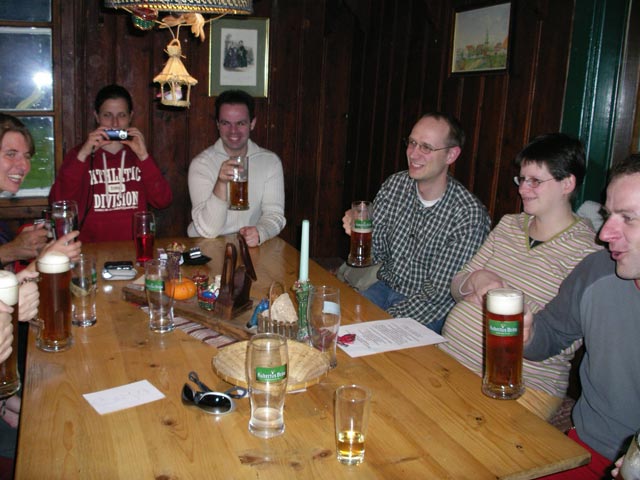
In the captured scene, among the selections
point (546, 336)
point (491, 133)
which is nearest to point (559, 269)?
point (546, 336)

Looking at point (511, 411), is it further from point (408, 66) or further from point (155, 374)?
point (408, 66)

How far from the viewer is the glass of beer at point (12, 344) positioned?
1395 mm

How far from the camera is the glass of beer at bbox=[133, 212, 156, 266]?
8.09 ft

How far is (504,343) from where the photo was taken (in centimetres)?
143

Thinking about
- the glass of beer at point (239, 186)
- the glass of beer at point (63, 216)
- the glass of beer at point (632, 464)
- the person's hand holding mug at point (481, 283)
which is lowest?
the person's hand holding mug at point (481, 283)

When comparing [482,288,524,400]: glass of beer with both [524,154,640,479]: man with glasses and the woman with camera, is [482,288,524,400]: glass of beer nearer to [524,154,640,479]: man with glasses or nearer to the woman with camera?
[524,154,640,479]: man with glasses

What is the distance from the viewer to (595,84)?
2570 mm

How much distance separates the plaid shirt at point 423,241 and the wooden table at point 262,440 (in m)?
0.91

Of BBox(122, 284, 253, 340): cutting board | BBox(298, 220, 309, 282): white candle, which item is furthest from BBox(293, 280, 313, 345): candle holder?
BBox(122, 284, 253, 340): cutting board

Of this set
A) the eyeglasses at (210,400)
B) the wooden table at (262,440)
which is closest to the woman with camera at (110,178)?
the wooden table at (262,440)

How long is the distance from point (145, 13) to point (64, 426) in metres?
1.19

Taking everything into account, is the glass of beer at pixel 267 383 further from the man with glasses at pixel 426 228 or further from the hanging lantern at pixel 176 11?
the man with glasses at pixel 426 228

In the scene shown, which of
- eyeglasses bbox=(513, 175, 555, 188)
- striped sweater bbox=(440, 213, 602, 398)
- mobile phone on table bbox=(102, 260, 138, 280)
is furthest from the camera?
mobile phone on table bbox=(102, 260, 138, 280)

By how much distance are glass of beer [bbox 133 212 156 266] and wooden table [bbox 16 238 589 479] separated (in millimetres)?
820
